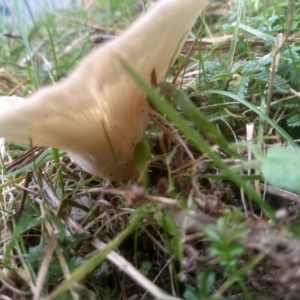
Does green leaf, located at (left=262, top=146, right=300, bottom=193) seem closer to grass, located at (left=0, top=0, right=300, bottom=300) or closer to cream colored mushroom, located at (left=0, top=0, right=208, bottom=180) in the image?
grass, located at (left=0, top=0, right=300, bottom=300)

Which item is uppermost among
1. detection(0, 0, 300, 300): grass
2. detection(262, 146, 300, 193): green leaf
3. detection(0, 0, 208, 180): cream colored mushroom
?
detection(0, 0, 208, 180): cream colored mushroom

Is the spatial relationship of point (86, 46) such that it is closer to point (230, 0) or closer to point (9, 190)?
point (230, 0)

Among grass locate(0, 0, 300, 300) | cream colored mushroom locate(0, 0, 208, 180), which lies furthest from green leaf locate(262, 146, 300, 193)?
cream colored mushroom locate(0, 0, 208, 180)

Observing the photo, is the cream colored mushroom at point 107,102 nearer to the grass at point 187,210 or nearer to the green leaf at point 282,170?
the grass at point 187,210

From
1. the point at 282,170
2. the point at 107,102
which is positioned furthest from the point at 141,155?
the point at 282,170

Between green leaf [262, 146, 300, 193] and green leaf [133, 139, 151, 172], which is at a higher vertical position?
green leaf [262, 146, 300, 193]

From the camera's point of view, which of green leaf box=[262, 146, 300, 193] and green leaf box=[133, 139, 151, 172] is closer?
green leaf box=[262, 146, 300, 193]
